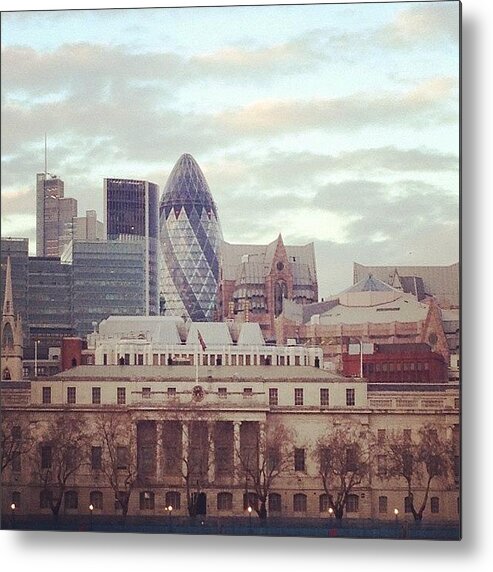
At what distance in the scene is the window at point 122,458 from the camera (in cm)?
509

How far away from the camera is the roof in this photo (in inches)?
199

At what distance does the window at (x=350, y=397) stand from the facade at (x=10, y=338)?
4.19 feet

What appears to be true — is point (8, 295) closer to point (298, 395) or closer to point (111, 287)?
point (111, 287)

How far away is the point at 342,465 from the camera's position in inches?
197

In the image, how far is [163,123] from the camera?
5074 mm

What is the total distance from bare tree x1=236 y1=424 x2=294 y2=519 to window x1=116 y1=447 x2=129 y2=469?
17.1 inches

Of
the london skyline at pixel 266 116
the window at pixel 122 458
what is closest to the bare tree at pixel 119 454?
the window at pixel 122 458

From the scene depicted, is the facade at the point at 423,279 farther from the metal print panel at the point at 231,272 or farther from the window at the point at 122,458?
the window at the point at 122,458

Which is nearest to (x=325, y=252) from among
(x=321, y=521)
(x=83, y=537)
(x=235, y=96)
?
(x=235, y=96)

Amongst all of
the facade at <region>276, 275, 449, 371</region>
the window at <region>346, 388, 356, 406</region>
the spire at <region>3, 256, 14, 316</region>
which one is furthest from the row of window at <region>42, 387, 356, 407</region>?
the spire at <region>3, 256, 14, 316</region>

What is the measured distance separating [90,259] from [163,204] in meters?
0.36

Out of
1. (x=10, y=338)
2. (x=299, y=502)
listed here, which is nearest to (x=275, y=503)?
(x=299, y=502)

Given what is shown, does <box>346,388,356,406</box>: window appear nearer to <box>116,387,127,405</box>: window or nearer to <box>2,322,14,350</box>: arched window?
<box>116,387,127,405</box>: window

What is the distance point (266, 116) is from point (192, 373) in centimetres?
103
